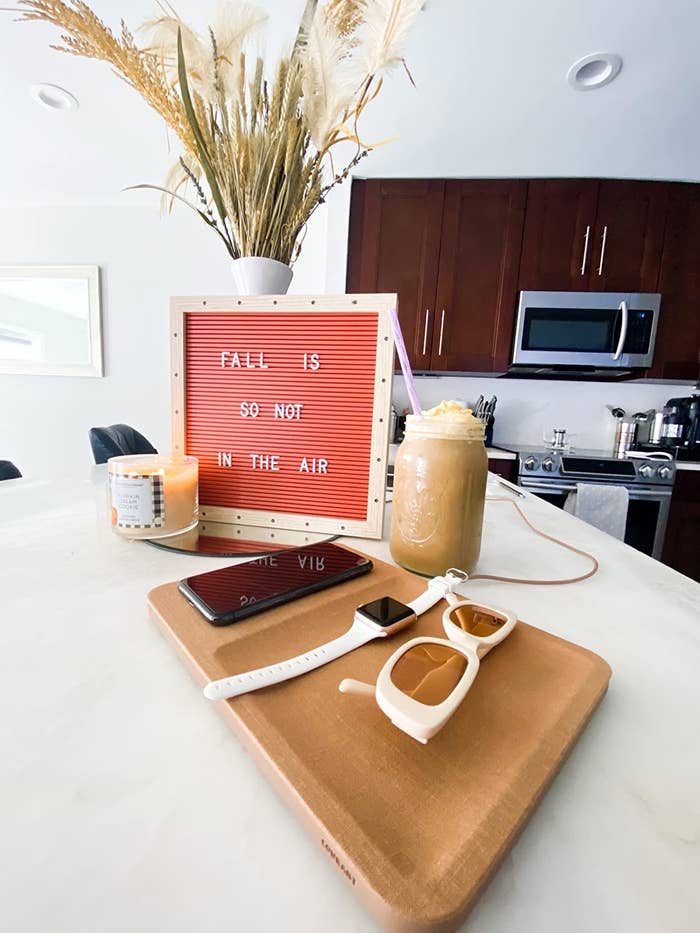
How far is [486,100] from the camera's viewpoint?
1.60 metres

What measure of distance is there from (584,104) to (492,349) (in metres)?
1.02

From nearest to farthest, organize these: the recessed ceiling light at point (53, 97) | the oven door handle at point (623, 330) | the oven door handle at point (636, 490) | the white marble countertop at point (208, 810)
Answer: the white marble countertop at point (208, 810) → the recessed ceiling light at point (53, 97) → the oven door handle at point (636, 490) → the oven door handle at point (623, 330)

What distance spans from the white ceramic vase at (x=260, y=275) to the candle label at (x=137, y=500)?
12.0 inches

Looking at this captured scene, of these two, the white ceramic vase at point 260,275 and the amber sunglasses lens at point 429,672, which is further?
the white ceramic vase at point 260,275

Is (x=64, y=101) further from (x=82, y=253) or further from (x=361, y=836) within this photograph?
(x=361, y=836)

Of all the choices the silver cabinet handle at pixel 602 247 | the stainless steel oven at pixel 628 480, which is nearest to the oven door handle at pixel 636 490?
the stainless steel oven at pixel 628 480

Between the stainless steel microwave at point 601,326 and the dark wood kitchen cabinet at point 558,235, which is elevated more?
the dark wood kitchen cabinet at point 558,235

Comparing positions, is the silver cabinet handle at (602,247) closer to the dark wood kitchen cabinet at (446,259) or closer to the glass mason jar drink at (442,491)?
the dark wood kitchen cabinet at (446,259)

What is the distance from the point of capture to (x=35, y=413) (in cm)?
297

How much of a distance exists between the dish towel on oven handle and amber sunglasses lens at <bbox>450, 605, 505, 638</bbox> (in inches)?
70.1

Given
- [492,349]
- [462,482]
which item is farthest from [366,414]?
[492,349]

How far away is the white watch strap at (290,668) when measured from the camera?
0.22 metres

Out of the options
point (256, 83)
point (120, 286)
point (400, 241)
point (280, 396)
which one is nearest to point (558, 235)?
point (400, 241)

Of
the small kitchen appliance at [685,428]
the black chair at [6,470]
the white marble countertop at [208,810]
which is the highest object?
the small kitchen appliance at [685,428]
